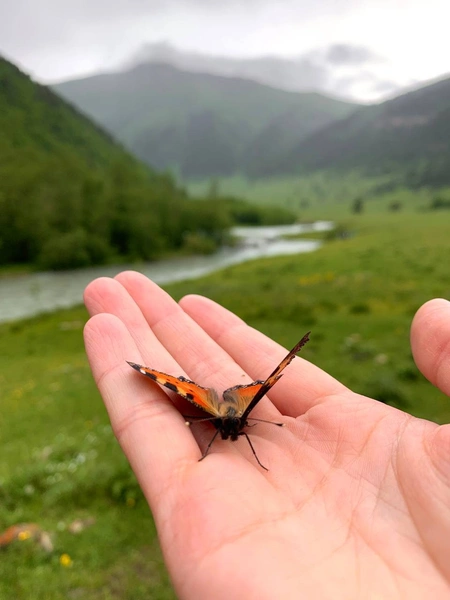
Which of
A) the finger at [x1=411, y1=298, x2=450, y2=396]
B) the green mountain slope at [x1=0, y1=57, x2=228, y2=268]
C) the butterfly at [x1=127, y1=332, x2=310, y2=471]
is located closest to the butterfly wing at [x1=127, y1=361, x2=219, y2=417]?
the butterfly at [x1=127, y1=332, x2=310, y2=471]

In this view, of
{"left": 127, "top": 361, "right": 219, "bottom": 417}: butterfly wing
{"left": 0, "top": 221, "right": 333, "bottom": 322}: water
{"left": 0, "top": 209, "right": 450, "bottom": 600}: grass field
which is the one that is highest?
{"left": 127, "top": 361, "right": 219, "bottom": 417}: butterfly wing

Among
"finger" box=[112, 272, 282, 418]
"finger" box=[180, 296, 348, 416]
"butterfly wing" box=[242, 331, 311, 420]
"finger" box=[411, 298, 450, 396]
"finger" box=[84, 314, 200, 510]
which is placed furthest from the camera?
"finger" box=[112, 272, 282, 418]

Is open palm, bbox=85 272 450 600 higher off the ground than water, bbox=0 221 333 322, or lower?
higher

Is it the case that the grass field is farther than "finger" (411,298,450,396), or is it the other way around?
the grass field

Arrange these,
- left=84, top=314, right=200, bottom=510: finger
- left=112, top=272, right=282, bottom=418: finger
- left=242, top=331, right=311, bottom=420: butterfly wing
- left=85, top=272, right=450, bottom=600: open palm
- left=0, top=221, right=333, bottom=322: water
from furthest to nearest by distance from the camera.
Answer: left=0, top=221, right=333, bottom=322: water, left=112, top=272, right=282, bottom=418: finger, left=242, top=331, right=311, bottom=420: butterfly wing, left=84, top=314, right=200, bottom=510: finger, left=85, top=272, right=450, bottom=600: open palm

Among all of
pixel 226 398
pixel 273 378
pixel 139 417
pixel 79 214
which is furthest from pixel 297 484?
pixel 79 214

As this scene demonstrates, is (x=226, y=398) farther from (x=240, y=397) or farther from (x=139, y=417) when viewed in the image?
(x=139, y=417)

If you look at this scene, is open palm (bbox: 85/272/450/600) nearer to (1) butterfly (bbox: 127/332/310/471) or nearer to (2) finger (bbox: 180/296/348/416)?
(2) finger (bbox: 180/296/348/416)
